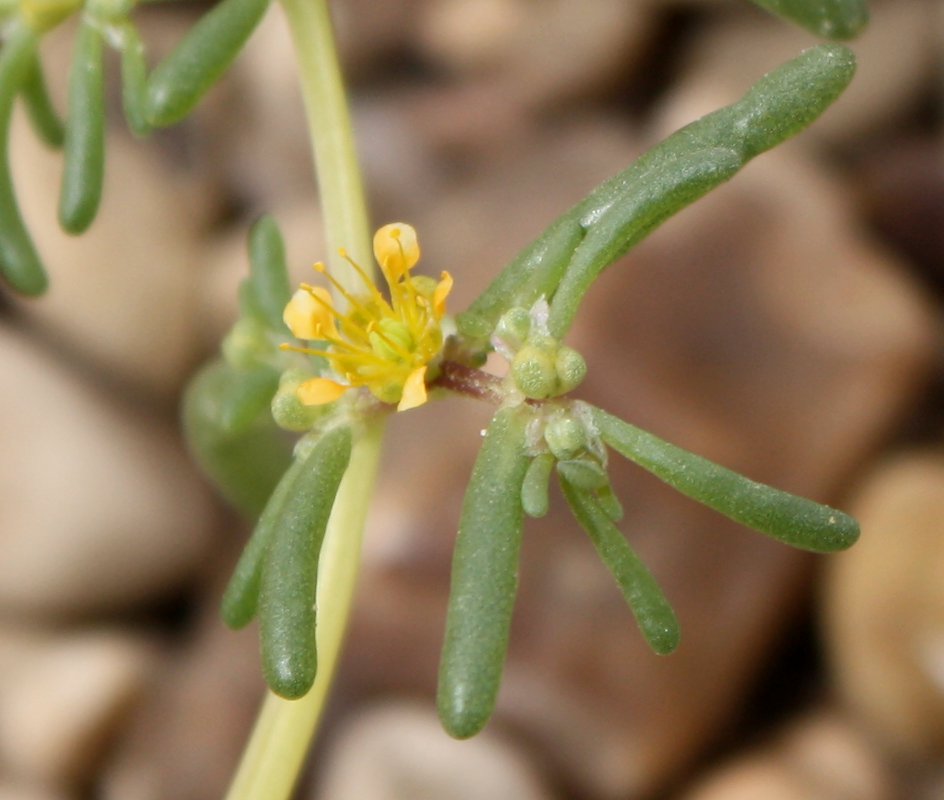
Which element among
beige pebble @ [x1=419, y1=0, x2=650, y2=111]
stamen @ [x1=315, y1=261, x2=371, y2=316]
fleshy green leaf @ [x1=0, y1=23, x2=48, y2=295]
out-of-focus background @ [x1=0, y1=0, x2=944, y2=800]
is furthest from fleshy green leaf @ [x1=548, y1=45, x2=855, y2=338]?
beige pebble @ [x1=419, y1=0, x2=650, y2=111]

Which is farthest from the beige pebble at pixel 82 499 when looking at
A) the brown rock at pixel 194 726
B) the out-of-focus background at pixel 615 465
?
the brown rock at pixel 194 726

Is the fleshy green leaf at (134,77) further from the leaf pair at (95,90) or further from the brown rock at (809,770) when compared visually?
the brown rock at (809,770)

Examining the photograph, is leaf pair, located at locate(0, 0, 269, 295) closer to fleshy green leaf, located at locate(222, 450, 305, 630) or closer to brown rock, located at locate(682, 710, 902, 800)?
fleshy green leaf, located at locate(222, 450, 305, 630)

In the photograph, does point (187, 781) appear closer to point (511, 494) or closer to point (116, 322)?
point (116, 322)

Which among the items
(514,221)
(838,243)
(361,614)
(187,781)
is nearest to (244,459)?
(361,614)

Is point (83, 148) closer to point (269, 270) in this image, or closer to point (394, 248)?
point (269, 270)

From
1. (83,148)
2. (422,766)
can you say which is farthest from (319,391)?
(422,766)
